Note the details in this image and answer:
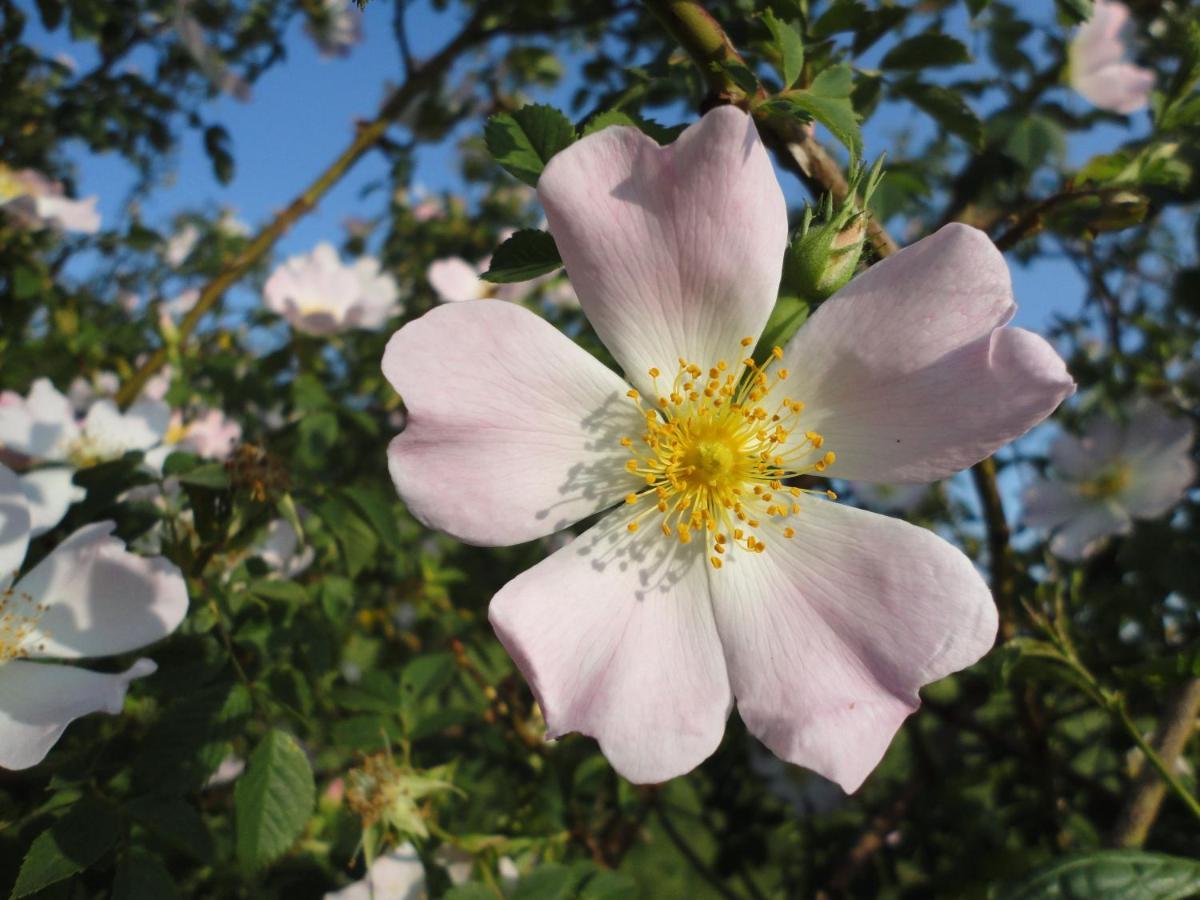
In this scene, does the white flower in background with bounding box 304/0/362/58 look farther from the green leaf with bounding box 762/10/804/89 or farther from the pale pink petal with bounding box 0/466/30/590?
the green leaf with bounding box 762/10/804/89

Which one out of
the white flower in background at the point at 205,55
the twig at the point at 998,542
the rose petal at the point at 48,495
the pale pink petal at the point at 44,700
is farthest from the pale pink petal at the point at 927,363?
the white flower in background at the point at 205,55

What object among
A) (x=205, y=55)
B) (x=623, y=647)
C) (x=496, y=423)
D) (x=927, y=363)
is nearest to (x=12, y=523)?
(x=496, y=423)

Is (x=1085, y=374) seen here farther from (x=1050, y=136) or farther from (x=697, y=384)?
(x=697, y=384)

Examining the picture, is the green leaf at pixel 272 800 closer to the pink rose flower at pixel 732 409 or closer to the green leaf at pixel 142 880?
the green leaf at pixel 142 880

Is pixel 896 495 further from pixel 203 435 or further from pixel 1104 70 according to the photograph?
pixel 203 435

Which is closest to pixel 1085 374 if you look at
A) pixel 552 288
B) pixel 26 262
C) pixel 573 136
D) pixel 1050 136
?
pixel 1050 136

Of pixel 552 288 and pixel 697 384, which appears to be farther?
pixel 552 288
